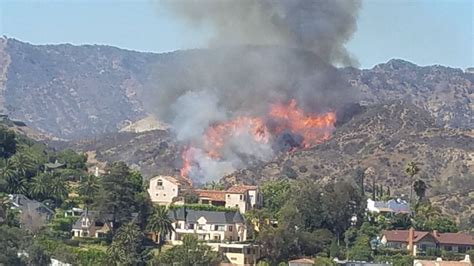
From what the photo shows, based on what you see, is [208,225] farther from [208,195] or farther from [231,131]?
[231,131]

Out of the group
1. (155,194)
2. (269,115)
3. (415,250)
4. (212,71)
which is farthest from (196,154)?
(415,250)

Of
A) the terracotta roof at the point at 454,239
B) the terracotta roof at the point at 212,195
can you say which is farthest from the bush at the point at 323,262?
the terracotta roof at the point at 212,195

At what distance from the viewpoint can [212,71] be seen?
597 feet

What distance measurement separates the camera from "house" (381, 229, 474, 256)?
88562 millimetres

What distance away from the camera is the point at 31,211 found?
82.9 meters

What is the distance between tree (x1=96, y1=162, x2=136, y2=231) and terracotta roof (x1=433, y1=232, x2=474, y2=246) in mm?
25330

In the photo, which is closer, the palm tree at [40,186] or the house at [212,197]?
the palm tree at [40,186]

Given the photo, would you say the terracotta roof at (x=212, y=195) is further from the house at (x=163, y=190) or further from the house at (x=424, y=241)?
the house at (x=424, y=241)

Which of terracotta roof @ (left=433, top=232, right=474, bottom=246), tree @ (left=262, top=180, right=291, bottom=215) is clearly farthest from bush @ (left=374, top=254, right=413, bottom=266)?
tree @ (left=262, top=180, right=291, bottom=215)

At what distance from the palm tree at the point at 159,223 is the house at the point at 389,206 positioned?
2500 centimetres

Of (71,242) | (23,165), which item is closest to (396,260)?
(71,242)

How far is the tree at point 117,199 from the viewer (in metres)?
82.6

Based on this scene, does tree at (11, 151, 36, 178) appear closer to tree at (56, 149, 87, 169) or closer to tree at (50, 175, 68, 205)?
tree at (50, 175, 68, 205)

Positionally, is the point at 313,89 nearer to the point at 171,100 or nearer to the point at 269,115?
the point at 269,115
